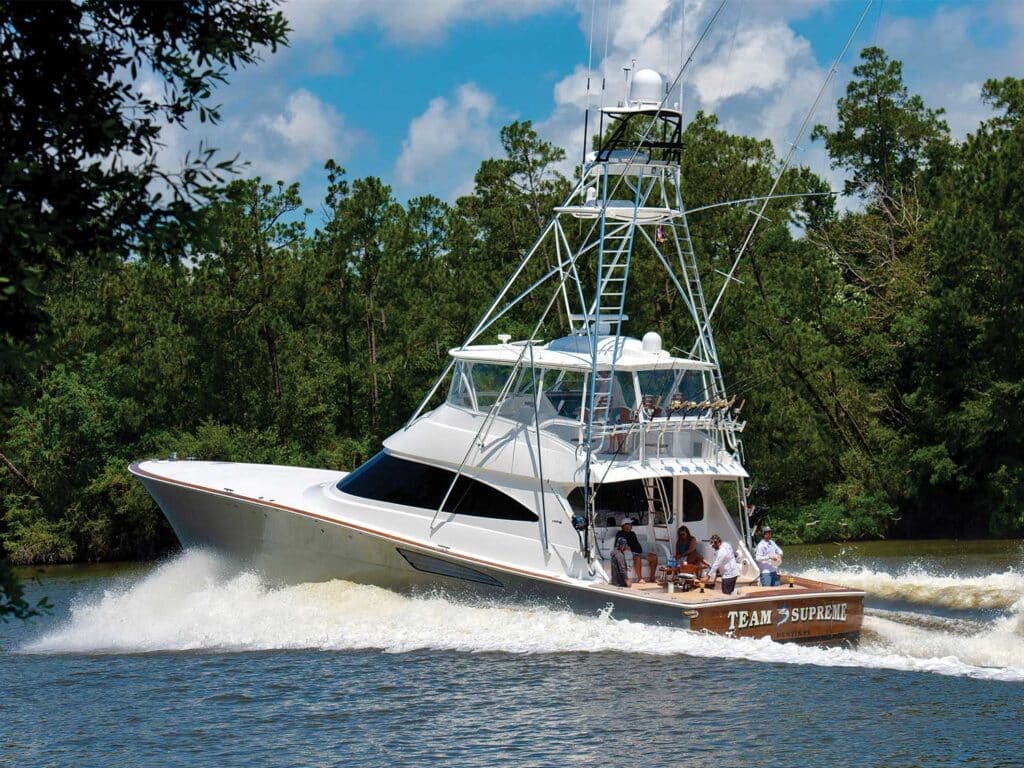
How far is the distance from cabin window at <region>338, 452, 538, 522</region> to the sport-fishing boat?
0.07ft

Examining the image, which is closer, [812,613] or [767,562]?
[812,613]

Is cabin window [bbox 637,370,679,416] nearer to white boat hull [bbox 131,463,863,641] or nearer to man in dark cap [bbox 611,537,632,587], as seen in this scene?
man in dark cap [bbox 611,537,632,587]

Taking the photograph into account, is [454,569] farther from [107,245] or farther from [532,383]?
[107,245]

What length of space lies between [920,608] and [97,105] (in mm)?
15773

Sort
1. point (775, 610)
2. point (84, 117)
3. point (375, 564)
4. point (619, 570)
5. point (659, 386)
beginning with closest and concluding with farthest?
point (84, 117) → point (775, 610) → point (619, 570) → point (375, 564) → point (659, 386)

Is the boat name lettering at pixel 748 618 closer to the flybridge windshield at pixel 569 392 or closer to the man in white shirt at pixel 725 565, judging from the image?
the man in white shirt at pixel 725 565

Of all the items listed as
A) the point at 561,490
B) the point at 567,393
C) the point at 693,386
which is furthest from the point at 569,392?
the point at 693,386

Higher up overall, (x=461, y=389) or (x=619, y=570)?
(x=461, y=389)

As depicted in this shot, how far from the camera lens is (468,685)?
14984mm

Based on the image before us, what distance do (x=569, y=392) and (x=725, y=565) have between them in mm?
3149

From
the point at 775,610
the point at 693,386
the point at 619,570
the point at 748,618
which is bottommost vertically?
the point at 748,618

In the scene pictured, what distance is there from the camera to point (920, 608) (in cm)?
2047

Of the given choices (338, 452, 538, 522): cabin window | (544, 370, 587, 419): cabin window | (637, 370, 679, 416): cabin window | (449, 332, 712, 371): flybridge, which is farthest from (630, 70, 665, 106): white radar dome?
(338, 452, 538, 522): cabin window

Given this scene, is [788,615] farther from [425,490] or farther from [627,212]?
[627,212]
